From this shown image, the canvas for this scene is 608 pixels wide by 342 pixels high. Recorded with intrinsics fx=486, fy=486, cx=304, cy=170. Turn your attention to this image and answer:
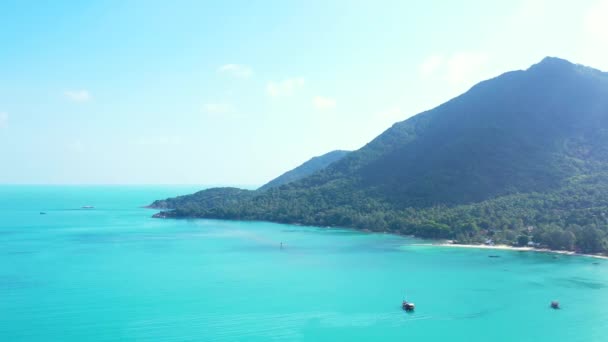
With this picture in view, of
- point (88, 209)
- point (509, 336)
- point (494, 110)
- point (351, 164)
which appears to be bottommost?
point (509, 336)

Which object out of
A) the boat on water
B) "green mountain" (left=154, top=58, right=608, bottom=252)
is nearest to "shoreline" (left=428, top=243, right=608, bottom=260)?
"green mountain" (left=154, top=58, right=608, bottom=252)

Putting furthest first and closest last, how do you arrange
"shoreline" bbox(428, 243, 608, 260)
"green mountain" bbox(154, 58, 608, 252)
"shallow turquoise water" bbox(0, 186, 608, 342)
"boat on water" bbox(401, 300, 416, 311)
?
"green mountain" bbox(154, 58, 608, 252) < "shoreline" bbox(428, 243, 608, 260) < "boat on water" bbox(401, 300, 416, 311) < "shallow turquoise water" bbox(0, 186, 608, 342)

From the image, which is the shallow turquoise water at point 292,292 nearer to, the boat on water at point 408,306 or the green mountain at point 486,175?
the boat on water at point 408,306

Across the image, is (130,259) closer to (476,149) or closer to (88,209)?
(476,149)

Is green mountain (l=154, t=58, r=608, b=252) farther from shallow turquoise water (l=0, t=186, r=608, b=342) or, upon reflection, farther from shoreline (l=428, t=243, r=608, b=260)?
shallow turquoise water (l=0, t=186, r=608, b=342)

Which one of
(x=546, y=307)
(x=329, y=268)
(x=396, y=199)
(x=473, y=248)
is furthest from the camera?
(x=396, y=199)

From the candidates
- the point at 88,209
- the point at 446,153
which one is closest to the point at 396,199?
the point at 446,153

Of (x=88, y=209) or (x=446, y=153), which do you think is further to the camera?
(x=88, y=209)

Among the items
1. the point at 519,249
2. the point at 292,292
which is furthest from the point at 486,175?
the point at 292,292
